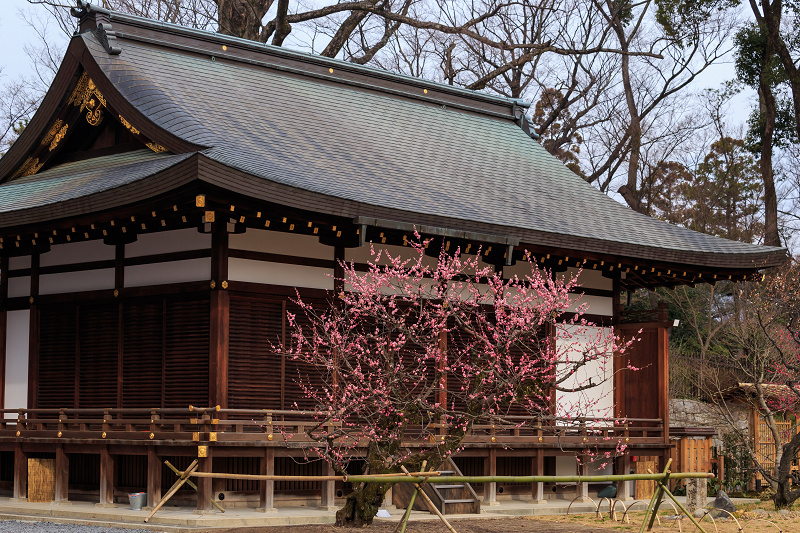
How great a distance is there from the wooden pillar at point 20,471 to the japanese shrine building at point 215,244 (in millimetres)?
31

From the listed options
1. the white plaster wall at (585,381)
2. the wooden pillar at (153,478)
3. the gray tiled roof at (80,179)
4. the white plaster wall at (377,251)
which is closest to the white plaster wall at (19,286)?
the gray tiled roof at (80,179)

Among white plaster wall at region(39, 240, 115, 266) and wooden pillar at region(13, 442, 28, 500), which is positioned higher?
white plaster wall at region(39, 240, 115, 266)

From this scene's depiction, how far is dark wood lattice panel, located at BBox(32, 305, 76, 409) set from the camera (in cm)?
1448

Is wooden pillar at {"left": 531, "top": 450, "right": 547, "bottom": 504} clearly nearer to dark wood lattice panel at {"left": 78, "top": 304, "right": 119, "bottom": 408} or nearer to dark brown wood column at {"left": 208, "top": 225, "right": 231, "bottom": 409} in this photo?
dark brown wood column at {"left": 208, "top": 225, "right": 231, "bottom": 409}

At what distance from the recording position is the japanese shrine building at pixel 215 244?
12.6 meters

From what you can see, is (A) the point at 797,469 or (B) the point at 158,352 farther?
(A) the point at 797,469

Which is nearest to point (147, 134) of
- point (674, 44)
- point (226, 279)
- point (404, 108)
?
point (226, 279)

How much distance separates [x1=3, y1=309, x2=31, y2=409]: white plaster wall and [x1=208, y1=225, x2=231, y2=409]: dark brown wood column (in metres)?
4.08

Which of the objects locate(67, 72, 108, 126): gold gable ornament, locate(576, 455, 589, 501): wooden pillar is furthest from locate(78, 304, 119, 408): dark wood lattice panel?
locate(576, 455, 589, 501): wooden pillar

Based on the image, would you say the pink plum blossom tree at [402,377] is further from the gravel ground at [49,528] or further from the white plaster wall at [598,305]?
the white plaster wall at [598,305]

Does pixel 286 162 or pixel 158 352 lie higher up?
pixel 286 162

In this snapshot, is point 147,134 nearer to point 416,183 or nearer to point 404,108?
point 416,183

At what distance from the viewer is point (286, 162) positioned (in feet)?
46.0

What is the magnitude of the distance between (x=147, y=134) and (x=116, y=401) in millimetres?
3833
